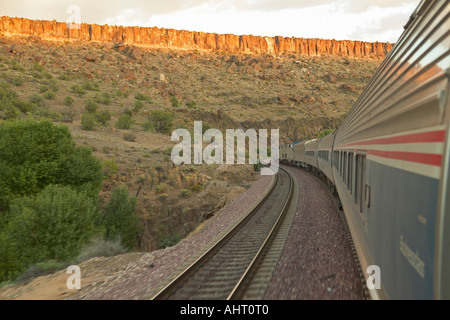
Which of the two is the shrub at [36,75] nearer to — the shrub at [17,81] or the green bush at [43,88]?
the shrub at [17,81]

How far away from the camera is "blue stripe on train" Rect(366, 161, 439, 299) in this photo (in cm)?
228

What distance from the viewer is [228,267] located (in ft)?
28.4

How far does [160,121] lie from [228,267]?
52756mm

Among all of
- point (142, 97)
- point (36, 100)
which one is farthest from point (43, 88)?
point (142, 97)

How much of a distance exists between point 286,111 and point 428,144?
94891mm

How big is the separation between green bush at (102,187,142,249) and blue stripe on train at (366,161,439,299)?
17963 mm

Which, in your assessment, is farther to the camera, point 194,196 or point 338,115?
point 338,115

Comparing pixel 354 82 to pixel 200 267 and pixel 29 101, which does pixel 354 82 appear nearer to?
pixel 29 101

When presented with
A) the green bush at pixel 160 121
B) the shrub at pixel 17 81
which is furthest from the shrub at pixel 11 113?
the shrub at pixel 17 81

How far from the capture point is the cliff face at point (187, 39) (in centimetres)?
12612

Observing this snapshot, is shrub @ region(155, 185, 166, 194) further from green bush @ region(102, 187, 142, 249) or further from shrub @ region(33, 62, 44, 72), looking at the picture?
shrub @ region(33, 62, 44, 72)

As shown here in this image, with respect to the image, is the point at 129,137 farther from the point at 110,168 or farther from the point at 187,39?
the point at 187,39

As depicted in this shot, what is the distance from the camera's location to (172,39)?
137000 millimetres
